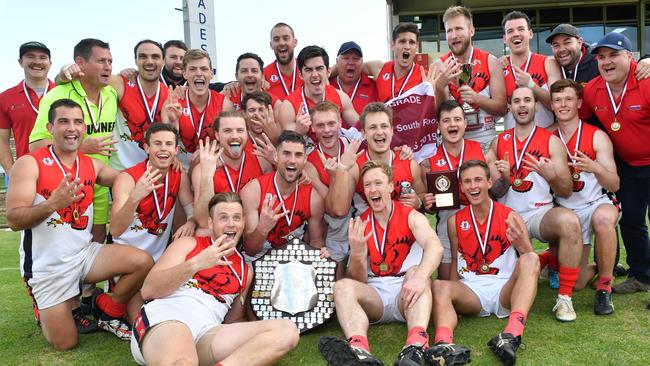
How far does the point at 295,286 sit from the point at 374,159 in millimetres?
1463

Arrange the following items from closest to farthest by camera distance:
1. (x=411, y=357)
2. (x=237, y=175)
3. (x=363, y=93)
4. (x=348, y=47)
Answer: (x=411, y=357) → (x=237, y=175) → (x=348, y=47) → (x=363, y=93)

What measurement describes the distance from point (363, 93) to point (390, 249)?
2.56m

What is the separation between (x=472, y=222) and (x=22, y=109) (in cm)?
497

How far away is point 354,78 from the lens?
6.54 metres

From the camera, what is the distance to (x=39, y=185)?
449cm

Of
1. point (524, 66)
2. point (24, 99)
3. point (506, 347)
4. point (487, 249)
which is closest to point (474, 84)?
point (524, 66)

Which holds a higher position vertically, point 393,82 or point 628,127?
point 393,82

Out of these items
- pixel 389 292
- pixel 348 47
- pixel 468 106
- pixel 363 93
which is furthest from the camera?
pixel 363 93

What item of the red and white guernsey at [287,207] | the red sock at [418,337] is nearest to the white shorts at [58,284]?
the red and white guernsey at [287,207]

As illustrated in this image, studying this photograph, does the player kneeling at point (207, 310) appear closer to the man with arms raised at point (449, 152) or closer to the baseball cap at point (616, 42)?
the man with arms raised at point (449, 152)

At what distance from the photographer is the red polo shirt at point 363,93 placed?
21.2 ft

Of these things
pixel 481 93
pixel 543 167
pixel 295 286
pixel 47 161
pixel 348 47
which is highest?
pixel 348 47

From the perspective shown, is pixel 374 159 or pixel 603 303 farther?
pixel 374 159

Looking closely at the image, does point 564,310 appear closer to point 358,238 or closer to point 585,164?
point 585,164
